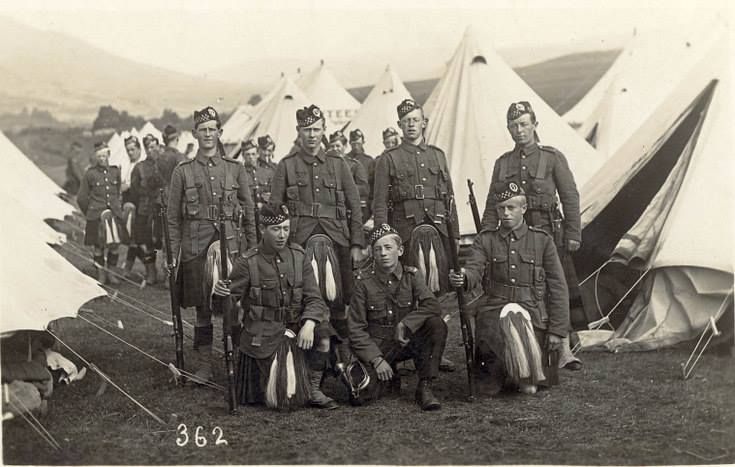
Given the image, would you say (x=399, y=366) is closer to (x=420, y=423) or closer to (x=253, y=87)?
(x=420, y=423)

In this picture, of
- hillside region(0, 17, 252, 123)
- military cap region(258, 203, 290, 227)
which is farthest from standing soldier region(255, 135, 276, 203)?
military cap region(258, 203, 290, 227)

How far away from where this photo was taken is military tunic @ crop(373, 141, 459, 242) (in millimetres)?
5141

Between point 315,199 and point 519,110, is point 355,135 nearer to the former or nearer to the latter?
point 315,199

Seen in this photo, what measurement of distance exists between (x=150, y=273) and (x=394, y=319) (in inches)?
122

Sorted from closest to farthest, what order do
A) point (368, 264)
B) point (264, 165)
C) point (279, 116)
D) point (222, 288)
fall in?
point (222, 288)
point (368, 264)
point (264, 165)
point (279, 116)

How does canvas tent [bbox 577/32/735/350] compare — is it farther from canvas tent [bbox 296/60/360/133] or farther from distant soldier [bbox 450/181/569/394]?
canvas tent [bbox 296/60/360/133]

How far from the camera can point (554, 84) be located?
20.8 feet

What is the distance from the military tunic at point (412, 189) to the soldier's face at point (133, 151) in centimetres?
259

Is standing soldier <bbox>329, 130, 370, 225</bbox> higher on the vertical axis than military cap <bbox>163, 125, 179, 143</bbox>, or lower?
lower

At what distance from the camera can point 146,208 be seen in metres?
7.16

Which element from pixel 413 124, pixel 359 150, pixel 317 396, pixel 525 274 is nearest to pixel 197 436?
pixel 317 396

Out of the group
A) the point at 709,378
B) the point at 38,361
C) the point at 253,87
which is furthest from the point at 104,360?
the point at 709,378

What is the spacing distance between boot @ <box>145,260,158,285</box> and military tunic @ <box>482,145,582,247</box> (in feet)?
10.4

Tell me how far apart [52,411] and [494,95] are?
440cm
